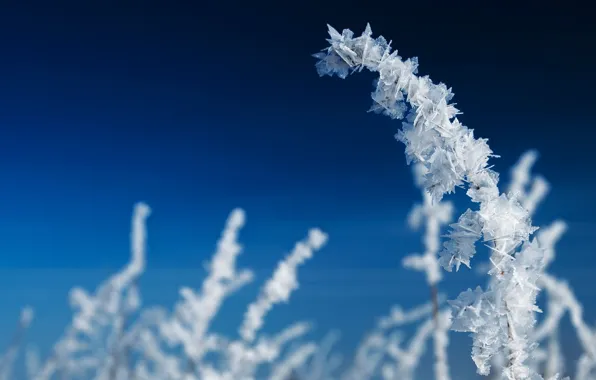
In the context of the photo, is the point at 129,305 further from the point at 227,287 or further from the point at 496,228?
the point at 496,228

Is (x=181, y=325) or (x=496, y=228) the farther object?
(x=181, y=325)

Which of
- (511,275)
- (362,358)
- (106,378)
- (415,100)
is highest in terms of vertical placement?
(362,358)

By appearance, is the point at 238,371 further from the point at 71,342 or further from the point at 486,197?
the point at 486,197

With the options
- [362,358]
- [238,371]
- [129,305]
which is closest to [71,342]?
[129,305]

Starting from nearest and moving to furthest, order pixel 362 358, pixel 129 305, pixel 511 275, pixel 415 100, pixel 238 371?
pixel 511 275 < pixel 415 100 < pixel 129 305 < pixel 238 371 < pixel 362 358

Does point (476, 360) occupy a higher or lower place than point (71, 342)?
lower

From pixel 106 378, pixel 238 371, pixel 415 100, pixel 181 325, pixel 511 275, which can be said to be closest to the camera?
pixel 511 275
